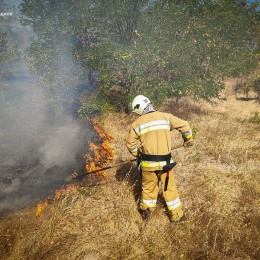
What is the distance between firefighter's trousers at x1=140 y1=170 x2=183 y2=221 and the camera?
4.06 metres

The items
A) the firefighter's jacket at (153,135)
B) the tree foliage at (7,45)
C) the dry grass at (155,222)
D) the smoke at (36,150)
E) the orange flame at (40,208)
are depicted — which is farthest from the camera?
the tree foliage at (7,45)

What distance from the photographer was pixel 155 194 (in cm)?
418

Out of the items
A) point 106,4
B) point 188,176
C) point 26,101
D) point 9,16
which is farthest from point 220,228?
point 9,16

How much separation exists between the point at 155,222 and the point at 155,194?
0.47 metres

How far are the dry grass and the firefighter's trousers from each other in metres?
0.22

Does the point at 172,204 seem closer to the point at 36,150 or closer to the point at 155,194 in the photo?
the point at 155,194

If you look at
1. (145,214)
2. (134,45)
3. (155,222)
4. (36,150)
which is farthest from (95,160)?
(134,45)

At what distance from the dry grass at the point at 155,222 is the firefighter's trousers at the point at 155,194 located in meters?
0.22

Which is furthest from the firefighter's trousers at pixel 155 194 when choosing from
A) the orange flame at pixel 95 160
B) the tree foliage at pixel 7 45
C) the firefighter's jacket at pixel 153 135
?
the tree foliage at pixel 7 45

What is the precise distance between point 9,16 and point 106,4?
3806 centimetres

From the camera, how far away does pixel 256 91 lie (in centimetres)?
1448

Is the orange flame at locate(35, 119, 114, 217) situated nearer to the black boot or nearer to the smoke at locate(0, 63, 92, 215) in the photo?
the smoke at locate(0, 63, 92, 215)

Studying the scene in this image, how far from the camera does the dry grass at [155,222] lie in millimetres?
3400

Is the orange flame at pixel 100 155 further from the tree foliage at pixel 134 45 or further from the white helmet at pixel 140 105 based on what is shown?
the white helmet at pixel 140 105
